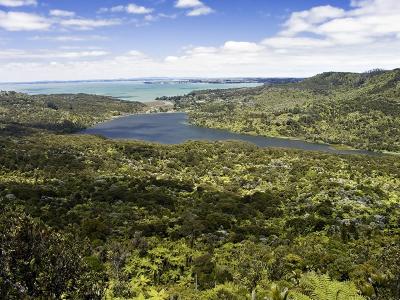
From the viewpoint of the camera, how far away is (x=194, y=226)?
7806 centimetres

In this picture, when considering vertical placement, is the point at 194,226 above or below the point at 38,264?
below

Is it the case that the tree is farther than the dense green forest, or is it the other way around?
the dense green forest

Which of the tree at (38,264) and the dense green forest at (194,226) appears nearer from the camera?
the tree at (38,264)

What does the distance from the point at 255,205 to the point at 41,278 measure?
84.5 m

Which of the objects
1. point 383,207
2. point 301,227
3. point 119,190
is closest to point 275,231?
point 301,227

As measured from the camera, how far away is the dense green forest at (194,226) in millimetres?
24344

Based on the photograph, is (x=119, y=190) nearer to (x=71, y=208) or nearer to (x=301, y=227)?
(x=71, y=208)

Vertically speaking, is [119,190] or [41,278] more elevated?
[41,278]

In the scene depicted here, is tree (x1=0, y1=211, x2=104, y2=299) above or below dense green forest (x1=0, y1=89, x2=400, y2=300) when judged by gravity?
above

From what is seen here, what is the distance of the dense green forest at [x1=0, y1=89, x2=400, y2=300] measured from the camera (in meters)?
24.3

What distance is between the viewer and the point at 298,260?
180 ft

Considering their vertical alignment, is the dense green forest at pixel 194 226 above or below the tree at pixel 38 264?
below

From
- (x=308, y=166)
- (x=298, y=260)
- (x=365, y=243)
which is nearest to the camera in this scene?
(x=298, y=260)

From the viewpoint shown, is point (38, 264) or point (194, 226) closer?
point (38, 264)
